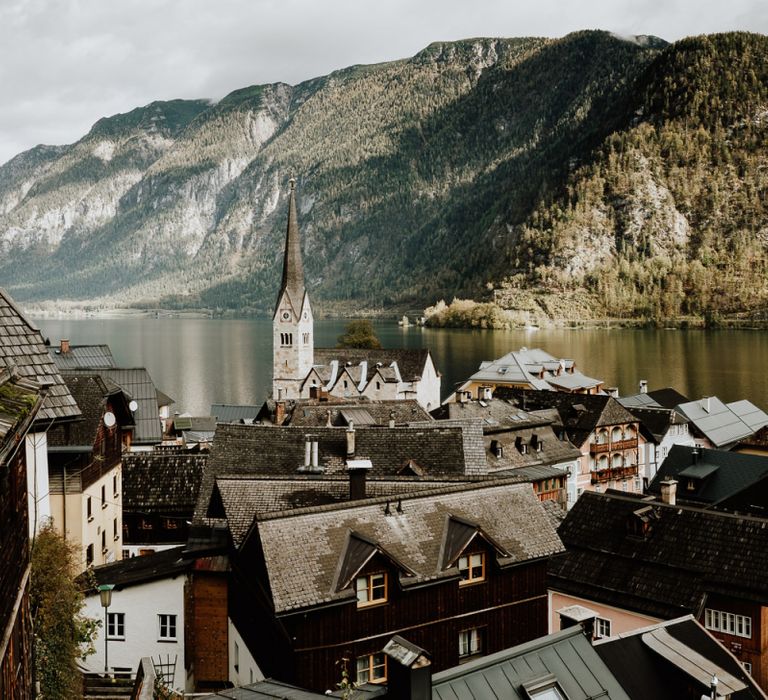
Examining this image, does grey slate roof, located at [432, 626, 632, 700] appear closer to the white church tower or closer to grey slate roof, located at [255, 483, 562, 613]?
grey slate roof, located at [255, 483, 562, 613]

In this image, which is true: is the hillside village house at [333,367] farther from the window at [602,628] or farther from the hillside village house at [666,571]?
the window at [602,628]

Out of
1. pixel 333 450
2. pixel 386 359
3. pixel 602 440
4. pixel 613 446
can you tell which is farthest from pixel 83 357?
pixel 386 359

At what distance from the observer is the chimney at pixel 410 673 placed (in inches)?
505

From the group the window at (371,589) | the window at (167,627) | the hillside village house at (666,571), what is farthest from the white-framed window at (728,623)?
the window at (167,627)

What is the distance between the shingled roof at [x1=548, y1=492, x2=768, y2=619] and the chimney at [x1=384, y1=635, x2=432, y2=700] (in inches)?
607

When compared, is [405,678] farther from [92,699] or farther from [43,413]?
[92,699]

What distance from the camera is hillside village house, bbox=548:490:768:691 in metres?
25.8

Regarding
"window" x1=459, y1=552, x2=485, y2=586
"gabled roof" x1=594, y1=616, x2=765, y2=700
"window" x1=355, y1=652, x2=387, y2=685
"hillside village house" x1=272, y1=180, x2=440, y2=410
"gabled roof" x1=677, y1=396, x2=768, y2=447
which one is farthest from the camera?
"hillside village house" x1=272, y1=180, x2=440, y2=410

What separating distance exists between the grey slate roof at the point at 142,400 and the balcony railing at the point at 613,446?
29.6m

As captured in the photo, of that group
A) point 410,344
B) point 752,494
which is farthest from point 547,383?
point 410,344

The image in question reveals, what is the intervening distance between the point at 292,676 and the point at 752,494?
2893 centimetres

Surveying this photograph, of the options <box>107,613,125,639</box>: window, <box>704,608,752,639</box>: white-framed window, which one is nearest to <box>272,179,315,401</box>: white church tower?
<box>107,613,125,639</box>: window

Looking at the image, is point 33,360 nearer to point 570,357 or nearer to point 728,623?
point 728,623

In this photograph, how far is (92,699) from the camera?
19.1m
